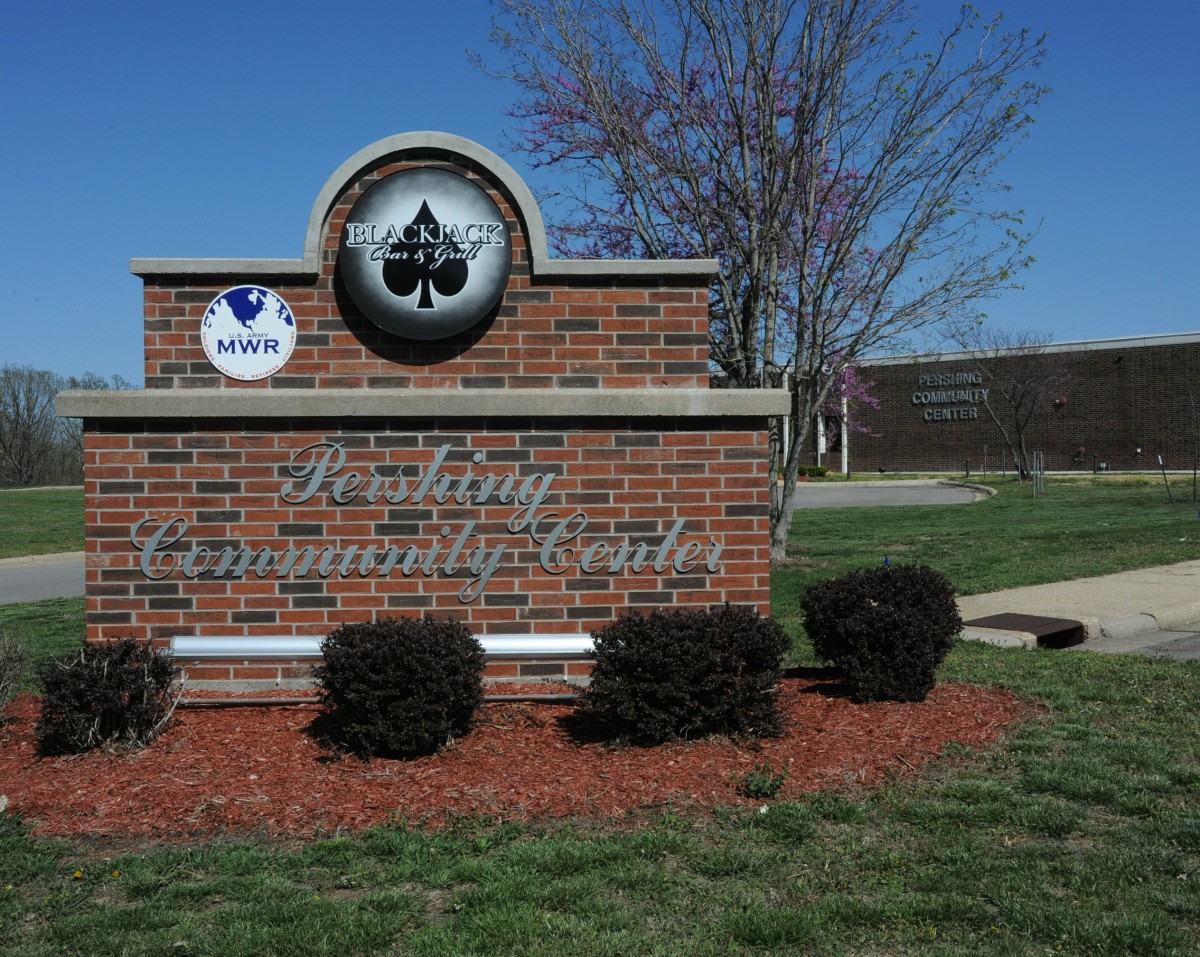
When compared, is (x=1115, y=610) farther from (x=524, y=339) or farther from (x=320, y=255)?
(x=320, y=255)

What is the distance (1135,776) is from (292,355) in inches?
237

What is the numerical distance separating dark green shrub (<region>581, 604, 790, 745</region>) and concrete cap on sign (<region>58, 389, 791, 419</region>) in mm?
1776

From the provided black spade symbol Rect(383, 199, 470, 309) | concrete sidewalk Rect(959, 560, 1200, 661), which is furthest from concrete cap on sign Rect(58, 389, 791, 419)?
concrete sidewalk Rect(959, 560, 1200, 661)

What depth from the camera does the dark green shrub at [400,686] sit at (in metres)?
6.17

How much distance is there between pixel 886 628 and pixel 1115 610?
20.8ft

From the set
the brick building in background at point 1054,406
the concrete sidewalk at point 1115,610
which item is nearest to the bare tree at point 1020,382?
the brick building in background at point 1054,406

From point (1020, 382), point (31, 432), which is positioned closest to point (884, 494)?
point (1020, 382)

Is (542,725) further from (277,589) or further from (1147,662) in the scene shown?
(1147,662)

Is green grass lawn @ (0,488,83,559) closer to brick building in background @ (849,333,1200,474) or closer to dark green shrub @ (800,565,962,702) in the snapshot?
dark green shrub @ (800,565,962,702)

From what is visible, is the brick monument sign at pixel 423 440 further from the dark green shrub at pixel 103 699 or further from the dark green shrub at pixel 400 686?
the dark green shrub at pixel 400 686

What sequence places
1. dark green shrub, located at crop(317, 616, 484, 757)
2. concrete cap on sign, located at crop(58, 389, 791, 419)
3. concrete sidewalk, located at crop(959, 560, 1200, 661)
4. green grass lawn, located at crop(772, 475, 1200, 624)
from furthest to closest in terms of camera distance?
green grass lawn, located at crop(772, 475, 1200, 624), concrete sidewalk, located at crop(959, 560, 1200, 661), concrete cap on sign, located at crop(58, 389, 791, 419), dark green shrub, located at crop(317, 616, 484, 757)

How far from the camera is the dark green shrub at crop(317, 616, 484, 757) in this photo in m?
6.17

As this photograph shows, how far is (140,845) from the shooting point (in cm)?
524

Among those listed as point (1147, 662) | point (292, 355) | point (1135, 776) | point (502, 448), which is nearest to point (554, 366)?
point (502, 448)
